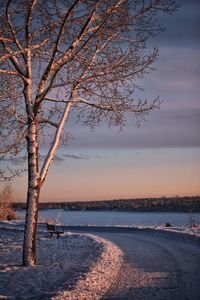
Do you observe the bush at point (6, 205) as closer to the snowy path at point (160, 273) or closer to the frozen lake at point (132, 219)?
the frozen lake at point (132, 219)

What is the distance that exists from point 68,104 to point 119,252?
5869mm

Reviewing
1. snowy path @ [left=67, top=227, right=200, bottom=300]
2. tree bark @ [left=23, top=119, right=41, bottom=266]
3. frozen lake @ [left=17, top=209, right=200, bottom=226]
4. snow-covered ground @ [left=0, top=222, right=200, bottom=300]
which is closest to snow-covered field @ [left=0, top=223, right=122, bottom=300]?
snow-covered ground @ [left=0, top=222, right=200, bottom=300]

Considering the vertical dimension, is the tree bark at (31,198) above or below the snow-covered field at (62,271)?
above

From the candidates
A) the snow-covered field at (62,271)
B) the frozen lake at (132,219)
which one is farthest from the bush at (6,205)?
the snow-covered field at (62,271)

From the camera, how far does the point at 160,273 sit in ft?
39.6

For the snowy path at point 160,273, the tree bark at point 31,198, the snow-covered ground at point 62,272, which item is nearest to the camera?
the snowy path at point 160,273

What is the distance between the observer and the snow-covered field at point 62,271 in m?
10.6

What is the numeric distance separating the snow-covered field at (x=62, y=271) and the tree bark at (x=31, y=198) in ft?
1.78

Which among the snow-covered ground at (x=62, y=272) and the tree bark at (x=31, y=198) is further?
the tree bark at (x=31, y=198)

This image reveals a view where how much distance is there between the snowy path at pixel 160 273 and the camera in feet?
32.1

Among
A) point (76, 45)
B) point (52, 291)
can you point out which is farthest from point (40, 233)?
point (52, 291)

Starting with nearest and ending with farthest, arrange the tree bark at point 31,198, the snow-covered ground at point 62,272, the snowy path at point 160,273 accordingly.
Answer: the snowy path at point 160,273 < the snow-covered ground at point 62,272 < the tree bark at point 31,198

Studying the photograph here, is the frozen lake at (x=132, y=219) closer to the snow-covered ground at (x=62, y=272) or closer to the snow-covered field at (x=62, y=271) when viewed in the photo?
the snow-covered field at (x=62, y=271)

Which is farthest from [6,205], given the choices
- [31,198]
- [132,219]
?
[31,198]
